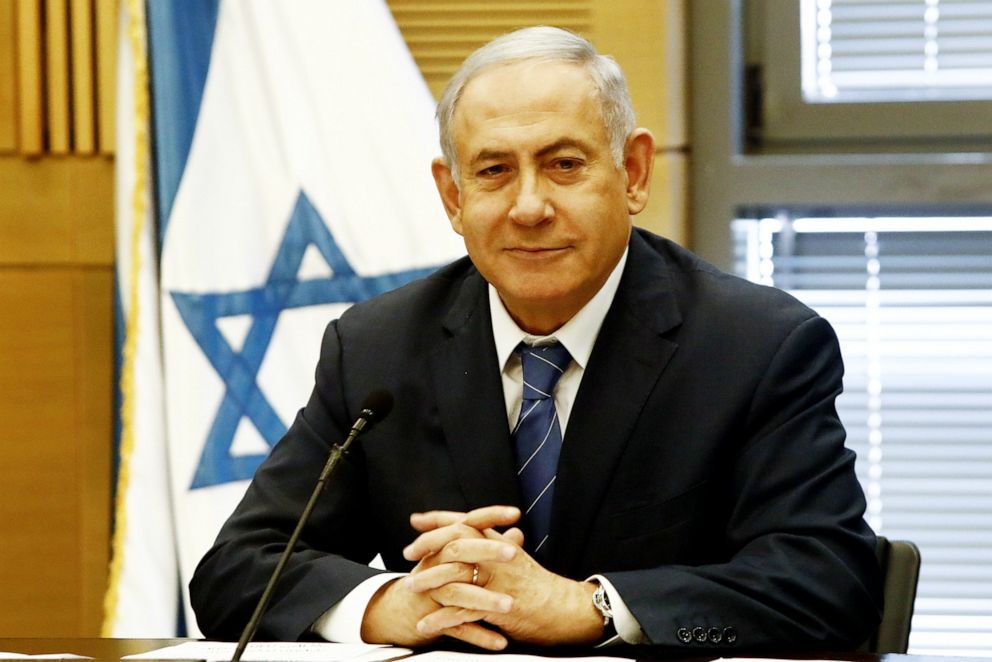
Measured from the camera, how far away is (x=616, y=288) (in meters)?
2.33

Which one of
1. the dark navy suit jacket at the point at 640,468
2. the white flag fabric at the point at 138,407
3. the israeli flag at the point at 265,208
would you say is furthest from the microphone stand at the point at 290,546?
the white flag fabric at the point at 138,407

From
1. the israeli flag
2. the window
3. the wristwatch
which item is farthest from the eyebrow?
the window

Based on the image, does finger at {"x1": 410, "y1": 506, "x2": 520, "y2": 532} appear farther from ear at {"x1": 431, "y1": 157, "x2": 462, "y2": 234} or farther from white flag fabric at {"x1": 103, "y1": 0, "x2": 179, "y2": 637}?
white flag fabric at {"x1": 103, "y1": 0, "x2": 179, "y2": 637}

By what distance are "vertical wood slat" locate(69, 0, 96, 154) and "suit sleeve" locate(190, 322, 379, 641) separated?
Answer: 150cm

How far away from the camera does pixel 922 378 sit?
382cm

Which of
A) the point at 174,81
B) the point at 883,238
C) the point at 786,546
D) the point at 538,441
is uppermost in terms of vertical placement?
the point at 174,81

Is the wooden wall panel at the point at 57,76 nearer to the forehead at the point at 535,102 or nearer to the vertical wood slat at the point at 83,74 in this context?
the vertical wood slat at the point at 83,74

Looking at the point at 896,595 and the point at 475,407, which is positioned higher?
the point at 475,407

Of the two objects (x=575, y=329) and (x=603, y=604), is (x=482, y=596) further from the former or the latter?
(x=575, y=329)

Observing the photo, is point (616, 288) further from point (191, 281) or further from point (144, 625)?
point (144, 625)

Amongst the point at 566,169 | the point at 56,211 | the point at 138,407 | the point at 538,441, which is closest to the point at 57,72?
the point at 56,211

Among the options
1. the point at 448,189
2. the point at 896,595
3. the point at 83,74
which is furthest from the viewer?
the point at 83,74

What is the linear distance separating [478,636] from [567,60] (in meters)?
0.97

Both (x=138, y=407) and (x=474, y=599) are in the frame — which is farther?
(x=138, y=407)
